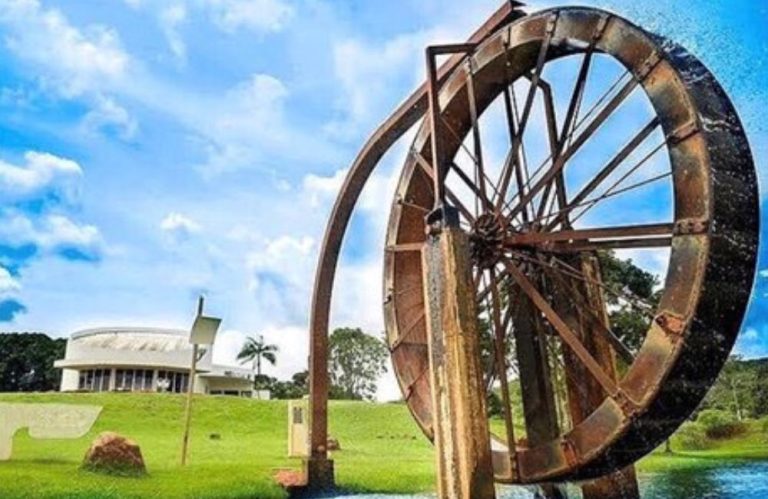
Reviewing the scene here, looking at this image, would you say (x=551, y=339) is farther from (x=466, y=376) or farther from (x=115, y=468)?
(x=115, y=468)

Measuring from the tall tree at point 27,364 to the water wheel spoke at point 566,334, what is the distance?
3080 centimetres

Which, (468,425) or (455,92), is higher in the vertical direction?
(455,92)


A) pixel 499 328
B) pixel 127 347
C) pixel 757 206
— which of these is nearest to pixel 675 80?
pixel 757 206

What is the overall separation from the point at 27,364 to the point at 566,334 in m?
33.1

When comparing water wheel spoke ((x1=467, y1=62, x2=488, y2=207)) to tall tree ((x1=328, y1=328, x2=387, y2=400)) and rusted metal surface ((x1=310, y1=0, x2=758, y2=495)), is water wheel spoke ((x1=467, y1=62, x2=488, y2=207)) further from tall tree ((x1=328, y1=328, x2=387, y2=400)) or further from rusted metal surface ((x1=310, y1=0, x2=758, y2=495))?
tall tree ((x1=328, y1=328, x2=387, y2=400))

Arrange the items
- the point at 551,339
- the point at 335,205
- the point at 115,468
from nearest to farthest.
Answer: the point at 551,339 → the point at 335,205 → the point at 115,468

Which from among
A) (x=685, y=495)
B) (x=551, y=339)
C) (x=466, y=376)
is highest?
(x=551, y=339)

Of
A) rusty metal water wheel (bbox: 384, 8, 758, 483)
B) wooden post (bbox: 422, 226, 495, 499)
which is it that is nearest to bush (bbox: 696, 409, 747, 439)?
rusty metal water wheel (bbox: 384, 8, 758, 483)

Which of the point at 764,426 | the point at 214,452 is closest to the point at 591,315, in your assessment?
the point at 214,452

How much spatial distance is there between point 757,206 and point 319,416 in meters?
3.90

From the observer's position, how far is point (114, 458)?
7227mm

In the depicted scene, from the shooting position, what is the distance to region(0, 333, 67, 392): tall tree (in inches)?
1222

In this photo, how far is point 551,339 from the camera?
4.98 m

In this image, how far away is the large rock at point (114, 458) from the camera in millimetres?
7152
